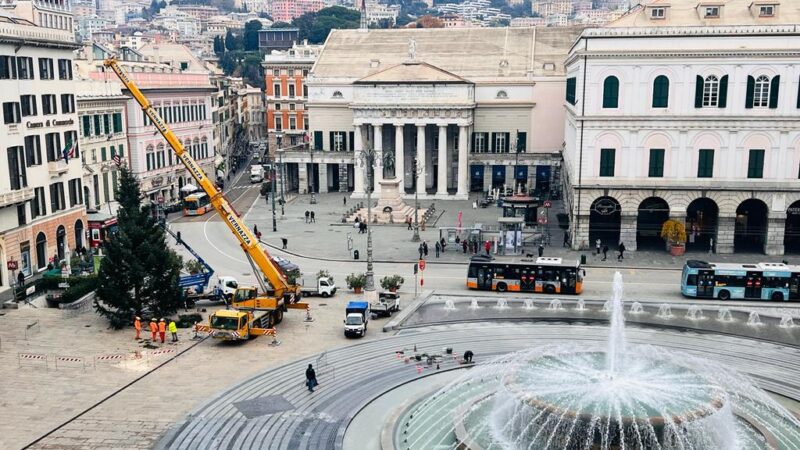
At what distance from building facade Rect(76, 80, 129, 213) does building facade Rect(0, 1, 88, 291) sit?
10.6 m

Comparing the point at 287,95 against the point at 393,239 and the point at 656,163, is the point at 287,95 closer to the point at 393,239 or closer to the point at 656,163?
the point at 393,239

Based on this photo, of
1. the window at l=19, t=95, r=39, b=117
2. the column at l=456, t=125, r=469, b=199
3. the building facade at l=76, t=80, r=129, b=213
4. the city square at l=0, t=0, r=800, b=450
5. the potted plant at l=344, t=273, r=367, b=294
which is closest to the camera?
the city square at l=0, t=0, r=800, b=450

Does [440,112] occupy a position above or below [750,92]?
below

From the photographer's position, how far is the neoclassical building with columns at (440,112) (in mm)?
96688

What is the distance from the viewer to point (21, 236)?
5600 cm

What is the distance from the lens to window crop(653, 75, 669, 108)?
61.9m

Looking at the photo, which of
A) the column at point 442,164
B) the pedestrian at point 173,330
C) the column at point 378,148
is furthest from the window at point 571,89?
the pedestrian at point 173,330

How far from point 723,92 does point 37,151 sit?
52.0 m

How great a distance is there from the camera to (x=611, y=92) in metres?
63.0

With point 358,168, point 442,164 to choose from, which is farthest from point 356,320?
point 358,168

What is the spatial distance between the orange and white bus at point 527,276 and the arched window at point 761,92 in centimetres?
2064

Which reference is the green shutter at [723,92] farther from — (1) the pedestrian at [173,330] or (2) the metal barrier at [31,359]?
(2) the metal barrier at [31,359]

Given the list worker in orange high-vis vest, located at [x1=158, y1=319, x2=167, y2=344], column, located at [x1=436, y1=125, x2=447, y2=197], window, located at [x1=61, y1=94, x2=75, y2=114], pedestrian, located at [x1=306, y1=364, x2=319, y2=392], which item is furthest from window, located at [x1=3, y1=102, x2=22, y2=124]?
column, located at [x1=436, y1=125, x2=447, y2=197]

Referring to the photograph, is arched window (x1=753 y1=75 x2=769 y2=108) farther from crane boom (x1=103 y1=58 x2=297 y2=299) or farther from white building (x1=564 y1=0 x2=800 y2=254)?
crane boom (x1=103 y1=58 x2=297 y2=299)
